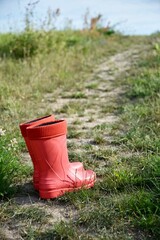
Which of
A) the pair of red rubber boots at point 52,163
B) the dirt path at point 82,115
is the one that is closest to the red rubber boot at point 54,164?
the pair of red rubber boots at point 52,163

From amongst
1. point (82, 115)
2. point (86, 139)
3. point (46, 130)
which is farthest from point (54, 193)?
point (82, 115)

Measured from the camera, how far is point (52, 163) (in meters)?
2.77

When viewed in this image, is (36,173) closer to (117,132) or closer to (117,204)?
(117,204)

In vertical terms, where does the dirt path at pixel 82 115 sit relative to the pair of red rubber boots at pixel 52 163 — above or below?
below

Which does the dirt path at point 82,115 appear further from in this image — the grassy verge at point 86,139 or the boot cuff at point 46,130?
the boot cuff at point 46,130

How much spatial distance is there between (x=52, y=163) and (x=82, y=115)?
219cm

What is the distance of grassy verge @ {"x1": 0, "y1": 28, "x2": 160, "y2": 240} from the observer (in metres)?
2.35

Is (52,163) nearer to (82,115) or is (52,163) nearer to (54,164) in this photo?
(54,164)

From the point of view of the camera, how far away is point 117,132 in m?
4.10

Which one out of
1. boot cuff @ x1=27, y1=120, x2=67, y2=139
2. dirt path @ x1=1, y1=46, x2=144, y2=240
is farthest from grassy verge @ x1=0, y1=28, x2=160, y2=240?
boot cuff @ x1=27, y1=120, x2=67, y2=139

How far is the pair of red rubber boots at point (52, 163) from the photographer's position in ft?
8.85

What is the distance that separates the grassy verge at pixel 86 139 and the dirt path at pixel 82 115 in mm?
14

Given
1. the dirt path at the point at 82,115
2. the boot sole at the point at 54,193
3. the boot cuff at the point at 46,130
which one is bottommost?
the dirt path at the point at 82,115

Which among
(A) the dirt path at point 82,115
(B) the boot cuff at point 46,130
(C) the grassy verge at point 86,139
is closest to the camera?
(C) the grassy verge at point 86,139
